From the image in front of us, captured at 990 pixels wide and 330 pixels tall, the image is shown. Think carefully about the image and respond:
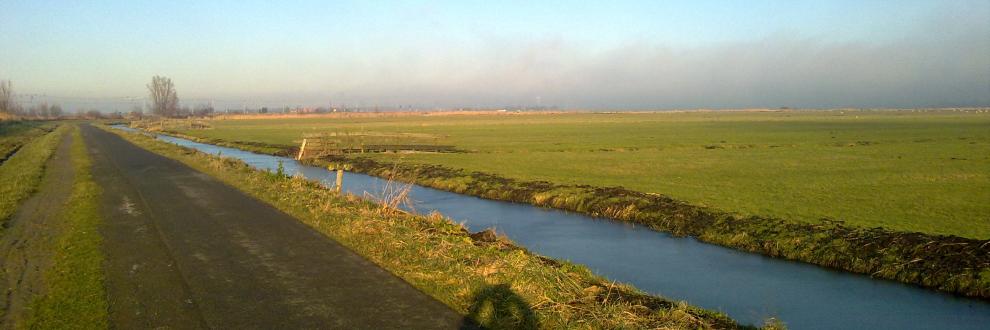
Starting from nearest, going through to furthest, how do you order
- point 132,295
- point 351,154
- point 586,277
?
point 132,295 → point 586,277 → point 351,154

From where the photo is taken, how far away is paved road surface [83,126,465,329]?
8.73 meters

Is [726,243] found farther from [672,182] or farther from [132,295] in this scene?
[132,295]

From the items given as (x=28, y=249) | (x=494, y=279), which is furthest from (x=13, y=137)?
(x=494, y=279)

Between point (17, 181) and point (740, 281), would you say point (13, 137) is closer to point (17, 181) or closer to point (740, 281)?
point (17, 181)

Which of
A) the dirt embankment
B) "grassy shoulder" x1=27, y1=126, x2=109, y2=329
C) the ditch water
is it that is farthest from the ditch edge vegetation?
the dirt embankment

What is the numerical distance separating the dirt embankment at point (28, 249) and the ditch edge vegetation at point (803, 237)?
50.4 feet

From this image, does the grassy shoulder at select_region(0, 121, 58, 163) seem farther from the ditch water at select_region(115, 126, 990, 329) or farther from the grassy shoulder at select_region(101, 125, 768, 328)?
the ditch water at select_region(115, 126, 990, 329)

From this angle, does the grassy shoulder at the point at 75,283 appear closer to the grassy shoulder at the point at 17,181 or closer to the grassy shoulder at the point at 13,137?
the grassy shoulder at the point at 17,181

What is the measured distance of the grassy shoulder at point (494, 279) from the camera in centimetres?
900

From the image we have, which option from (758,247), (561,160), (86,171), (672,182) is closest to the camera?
(758,247)

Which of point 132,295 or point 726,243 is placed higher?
point 132,295

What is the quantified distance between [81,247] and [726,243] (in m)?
15.4

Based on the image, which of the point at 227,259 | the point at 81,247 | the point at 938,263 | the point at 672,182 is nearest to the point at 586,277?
the point at 227,259

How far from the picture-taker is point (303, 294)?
9.87 m
